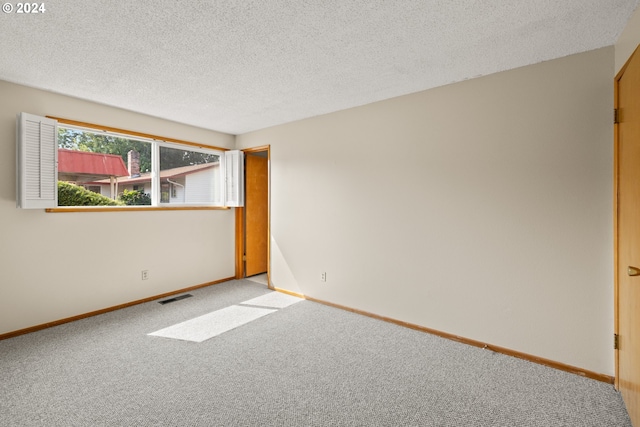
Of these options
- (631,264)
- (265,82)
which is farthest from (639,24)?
(265,82)

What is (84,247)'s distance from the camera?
3.26 m

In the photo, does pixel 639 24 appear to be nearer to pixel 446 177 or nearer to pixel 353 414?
pixel 446 177

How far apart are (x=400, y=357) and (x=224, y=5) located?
2775 mm

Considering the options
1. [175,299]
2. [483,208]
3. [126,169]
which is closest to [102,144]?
[126,169]

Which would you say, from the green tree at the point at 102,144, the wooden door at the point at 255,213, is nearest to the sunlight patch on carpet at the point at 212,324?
the wooden door at the point at 255,213

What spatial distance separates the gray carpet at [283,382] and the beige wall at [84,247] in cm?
38

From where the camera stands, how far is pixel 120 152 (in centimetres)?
364

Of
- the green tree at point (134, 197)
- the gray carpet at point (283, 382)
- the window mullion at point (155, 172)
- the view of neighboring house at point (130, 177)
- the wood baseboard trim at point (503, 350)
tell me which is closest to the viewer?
the gray carpet at point (283, 382)

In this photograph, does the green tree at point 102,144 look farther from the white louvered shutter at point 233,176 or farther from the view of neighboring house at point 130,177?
the white louvered shutter at point 233,176

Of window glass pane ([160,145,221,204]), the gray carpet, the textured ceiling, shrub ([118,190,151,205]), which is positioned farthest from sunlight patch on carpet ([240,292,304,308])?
the textured ceiling

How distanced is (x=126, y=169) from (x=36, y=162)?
3.07 feet

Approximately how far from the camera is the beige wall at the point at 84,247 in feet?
9.11

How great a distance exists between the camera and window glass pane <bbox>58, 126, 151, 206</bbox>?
3.21 meters

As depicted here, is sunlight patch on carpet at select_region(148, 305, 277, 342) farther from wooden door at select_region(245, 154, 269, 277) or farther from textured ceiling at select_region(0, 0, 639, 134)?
textured ceiling at select_region(0, 0, 639, 134)
